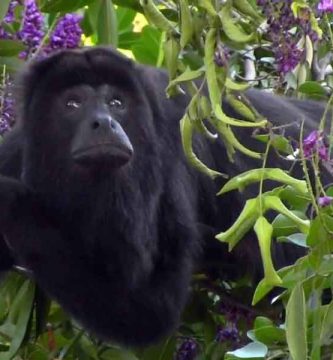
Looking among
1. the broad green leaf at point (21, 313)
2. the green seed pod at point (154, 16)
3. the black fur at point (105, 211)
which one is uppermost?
the green seed pod at point (154, 16)

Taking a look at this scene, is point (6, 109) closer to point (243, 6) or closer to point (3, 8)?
point (3, 8)

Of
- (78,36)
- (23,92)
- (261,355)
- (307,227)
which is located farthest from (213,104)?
(23,92)

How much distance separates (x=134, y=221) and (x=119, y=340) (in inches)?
10.0

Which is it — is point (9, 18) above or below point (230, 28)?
below

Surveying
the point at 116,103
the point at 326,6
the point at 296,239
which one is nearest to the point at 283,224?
the point at 296,239

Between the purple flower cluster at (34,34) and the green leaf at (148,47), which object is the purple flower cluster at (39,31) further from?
the green leaf at (148,47)

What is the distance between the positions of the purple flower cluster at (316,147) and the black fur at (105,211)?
0.99 m

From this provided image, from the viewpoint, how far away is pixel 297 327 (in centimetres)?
130

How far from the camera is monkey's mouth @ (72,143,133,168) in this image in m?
2.14

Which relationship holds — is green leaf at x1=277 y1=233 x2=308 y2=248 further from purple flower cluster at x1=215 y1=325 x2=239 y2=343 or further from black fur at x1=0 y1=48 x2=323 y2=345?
black fur at x1=0 y1=48 x2=323 y2=345

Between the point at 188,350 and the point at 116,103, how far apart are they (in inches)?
21.8

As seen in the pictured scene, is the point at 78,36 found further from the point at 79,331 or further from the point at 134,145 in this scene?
the point at 79,331

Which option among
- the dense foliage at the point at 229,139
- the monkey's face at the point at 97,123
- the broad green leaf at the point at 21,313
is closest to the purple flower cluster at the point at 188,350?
the dense foliage at the point at 229,139

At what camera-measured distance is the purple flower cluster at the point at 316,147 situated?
4.47 ft
